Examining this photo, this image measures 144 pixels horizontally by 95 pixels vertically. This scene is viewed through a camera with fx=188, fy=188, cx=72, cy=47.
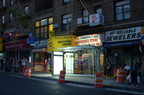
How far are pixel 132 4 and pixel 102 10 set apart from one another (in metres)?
3.18

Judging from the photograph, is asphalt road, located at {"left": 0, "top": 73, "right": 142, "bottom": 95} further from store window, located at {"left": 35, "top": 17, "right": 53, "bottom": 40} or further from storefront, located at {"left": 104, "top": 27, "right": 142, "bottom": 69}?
store window, located at {"left": 35, "top": 17, "right": 53, "bottom": 40}

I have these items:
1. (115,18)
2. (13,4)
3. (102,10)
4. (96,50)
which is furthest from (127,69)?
(13,4)

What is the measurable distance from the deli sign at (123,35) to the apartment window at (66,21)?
18.3ft

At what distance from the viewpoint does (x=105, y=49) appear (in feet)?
59.2

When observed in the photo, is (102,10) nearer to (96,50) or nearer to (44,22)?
(96,50)

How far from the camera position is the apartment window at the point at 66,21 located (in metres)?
22.0

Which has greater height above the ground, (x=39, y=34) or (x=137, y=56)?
(x=39, y=34)

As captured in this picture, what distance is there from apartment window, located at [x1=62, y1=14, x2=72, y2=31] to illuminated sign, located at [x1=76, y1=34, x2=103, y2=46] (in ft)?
8.95

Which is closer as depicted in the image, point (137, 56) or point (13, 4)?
point (137, 56)

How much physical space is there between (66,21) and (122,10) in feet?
24.2

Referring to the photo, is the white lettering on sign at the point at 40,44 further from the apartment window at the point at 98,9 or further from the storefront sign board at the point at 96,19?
the apartment window at the point at 98,9

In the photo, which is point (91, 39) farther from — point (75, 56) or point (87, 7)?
point (87, 7)

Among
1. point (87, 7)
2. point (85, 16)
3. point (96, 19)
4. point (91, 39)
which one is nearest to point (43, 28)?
point (85, 16)

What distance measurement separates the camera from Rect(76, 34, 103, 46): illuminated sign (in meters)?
18.1
